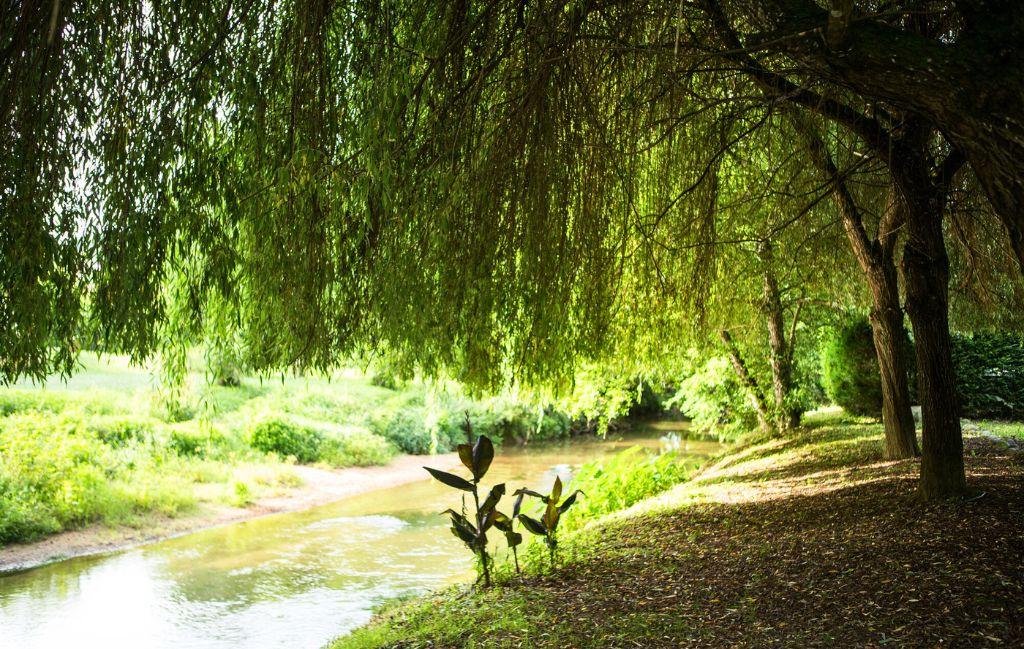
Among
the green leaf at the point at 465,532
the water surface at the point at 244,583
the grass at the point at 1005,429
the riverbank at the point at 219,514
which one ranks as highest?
the grass at the point at 1005,429

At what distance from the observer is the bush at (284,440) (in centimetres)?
1534

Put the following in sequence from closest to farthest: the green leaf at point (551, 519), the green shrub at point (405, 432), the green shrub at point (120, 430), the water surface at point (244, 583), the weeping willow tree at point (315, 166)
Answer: the weeping willow tree at point (315, 166)
the green leaf at point (551, 519)
the water surface at point (244, 583)
the green shrub at point (120, 430)
the green shrub at point (405, 432)

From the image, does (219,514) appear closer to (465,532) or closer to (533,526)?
(465,532)

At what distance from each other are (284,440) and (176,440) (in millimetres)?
2345

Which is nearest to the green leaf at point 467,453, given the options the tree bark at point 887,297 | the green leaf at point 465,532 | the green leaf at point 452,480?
the green leaf at point 452,480

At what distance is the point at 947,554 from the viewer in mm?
4023

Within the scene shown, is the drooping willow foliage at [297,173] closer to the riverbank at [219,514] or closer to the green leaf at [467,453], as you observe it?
the green leaf at [467,453]

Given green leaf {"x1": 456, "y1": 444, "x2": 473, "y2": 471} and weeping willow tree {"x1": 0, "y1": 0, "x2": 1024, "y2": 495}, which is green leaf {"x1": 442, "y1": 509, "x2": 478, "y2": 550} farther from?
weeping willow tree {"x1": 0, "y1": 0, "x2": 1024, "y2": 495}

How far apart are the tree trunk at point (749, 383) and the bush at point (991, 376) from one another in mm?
2975

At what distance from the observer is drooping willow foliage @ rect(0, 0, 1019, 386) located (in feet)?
10.8

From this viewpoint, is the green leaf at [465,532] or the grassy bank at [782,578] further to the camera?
the green leaf at [465,532]

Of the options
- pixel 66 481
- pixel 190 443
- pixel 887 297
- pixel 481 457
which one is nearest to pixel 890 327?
pixel 887 297

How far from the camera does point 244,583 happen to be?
331 inches

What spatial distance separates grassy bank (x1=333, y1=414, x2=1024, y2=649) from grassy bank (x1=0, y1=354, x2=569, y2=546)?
1.59 metres
